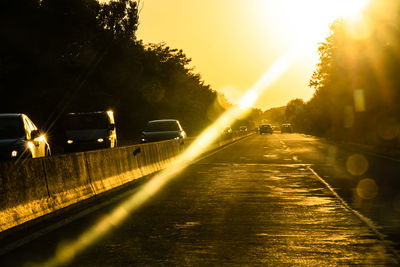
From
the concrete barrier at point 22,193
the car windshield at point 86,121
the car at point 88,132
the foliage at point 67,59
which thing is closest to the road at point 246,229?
the concrete barrier at point 22,193

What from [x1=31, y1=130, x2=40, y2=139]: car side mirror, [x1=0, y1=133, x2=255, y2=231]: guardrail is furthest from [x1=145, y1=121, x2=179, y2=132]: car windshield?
[x1=31, y1=130, x2=40, y2=139]: car side mirror

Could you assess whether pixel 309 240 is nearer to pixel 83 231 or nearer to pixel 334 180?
pixel 83 231

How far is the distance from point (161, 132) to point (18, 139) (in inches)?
617

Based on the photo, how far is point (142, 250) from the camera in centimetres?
767

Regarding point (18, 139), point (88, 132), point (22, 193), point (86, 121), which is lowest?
point (22, 193)

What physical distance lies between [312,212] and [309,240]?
2.74 meters

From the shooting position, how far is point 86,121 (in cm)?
2766

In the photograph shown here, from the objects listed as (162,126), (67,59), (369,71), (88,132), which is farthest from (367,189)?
→ (369,71)

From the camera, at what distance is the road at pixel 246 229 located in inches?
284

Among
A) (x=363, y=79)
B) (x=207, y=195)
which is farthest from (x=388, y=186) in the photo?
(x=363, y=79)

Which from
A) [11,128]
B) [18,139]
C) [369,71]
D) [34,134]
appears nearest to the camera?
[18,139]

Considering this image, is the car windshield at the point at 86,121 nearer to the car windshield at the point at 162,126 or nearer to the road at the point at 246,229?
the car windshield at the point at 162,126

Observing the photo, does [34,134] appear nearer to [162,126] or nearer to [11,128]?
[11,128]

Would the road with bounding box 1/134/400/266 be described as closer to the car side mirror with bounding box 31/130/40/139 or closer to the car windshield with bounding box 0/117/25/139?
the car side mirror with bounding box 31/130/40/139
